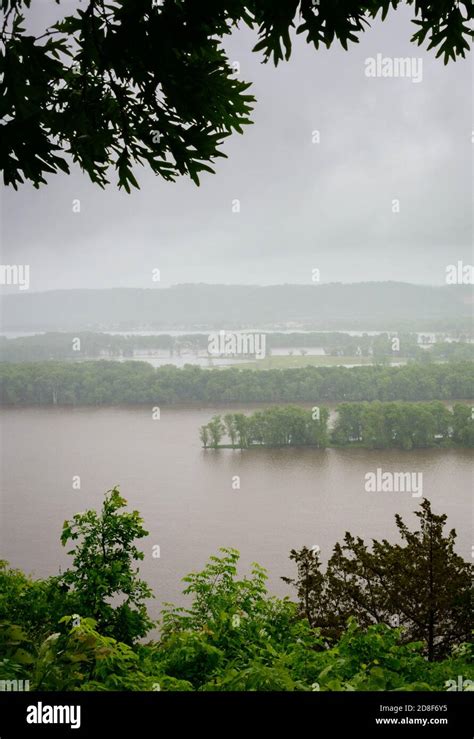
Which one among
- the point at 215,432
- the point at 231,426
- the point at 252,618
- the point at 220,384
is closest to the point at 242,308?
the point at 220,384

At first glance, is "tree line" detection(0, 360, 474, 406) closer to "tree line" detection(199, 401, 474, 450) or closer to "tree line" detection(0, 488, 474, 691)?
"tree line" detection(199, 401, 474, 450)

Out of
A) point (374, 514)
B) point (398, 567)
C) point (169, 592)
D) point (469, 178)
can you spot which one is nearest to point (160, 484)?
point (374, 514)

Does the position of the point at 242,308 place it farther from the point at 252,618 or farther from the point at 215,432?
the point at 252,618

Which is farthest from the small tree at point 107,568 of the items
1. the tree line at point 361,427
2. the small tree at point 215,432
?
the small tree at point 215,432

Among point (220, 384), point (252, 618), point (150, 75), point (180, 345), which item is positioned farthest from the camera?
point (180, 345)

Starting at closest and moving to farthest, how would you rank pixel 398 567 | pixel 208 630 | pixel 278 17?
pixel 278 17, pixel 208 630, pixel 398 567

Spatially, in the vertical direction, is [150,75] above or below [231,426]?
above

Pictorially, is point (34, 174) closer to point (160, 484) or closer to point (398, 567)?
point (398, 567)
